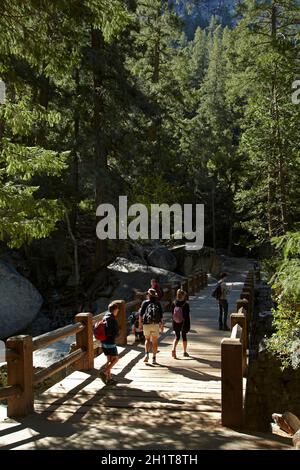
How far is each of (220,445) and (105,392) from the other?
9.17ft

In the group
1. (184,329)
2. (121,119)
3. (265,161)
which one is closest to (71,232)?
(121,119)

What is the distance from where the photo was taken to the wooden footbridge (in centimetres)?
511

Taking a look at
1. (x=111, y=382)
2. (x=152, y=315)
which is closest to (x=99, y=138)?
(x=152, y=315)

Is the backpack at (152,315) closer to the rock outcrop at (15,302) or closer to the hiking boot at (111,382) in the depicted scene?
the hiking boot at (111,382)

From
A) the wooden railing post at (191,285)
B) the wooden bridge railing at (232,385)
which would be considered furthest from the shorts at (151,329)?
the wooden railing post at (191,285)

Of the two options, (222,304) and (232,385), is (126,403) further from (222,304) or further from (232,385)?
(222,304)

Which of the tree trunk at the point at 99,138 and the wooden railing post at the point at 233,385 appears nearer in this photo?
the wooden railing post at the point at 233,385

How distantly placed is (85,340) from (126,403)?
1850mm

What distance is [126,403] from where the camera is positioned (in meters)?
6.85

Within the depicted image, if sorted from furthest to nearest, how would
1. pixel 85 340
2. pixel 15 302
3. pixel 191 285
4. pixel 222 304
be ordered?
pixel 191 285 → pixel 15 302 → pixel 222 304 → pixel 85 340

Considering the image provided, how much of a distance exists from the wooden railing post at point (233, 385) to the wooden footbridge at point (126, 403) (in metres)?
0.01

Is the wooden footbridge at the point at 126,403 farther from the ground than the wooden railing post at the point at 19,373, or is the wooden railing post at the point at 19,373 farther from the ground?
the wooden railing post at the point at 19,373

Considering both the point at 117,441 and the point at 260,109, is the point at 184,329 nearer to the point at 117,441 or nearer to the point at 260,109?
the point at 117,441

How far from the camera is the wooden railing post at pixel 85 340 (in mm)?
8406
